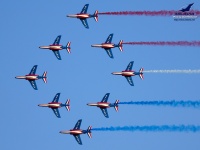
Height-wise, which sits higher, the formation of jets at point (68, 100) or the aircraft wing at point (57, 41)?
the aircraft wing at point (57, 41)

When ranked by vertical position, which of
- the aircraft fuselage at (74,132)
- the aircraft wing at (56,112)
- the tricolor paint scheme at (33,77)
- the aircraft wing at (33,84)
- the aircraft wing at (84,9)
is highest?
the aircraft wing at (84,9)

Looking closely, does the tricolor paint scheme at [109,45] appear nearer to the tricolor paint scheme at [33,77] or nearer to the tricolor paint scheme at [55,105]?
the tricolor paint scheme at [55,105]

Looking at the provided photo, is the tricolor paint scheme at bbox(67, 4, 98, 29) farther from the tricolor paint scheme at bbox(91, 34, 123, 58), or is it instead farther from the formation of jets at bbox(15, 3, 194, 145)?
the tricolor paint scheme at bbox(91, 34, 123, 58)

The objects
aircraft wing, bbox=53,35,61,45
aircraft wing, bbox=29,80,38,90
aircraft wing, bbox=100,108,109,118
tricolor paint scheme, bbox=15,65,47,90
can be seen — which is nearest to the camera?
aircraft wing, bbox=100,108,109,118

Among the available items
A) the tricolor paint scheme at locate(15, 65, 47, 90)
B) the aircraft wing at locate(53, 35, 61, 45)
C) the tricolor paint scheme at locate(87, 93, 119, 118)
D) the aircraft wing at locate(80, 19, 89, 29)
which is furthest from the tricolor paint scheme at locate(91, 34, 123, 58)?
the tricolor paint scheme at locate(15, 65, 47, 90)

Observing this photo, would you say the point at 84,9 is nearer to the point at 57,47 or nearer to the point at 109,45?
the point at 109,45

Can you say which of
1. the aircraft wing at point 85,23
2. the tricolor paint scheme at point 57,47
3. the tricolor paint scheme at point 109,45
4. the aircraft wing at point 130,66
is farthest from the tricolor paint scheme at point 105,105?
the aircraft wing at point 85,23

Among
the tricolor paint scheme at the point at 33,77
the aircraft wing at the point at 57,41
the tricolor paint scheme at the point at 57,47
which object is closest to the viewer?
the tricolor paint scheme at the point at 57,47

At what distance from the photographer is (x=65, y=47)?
11256 cm

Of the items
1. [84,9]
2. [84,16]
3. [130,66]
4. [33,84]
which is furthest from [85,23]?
[33,84]

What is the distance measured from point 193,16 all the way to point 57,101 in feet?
115

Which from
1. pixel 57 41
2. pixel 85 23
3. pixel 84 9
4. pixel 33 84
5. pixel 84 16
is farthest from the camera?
pixel 33 84

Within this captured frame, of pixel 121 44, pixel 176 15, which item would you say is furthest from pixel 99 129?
pixel 176 15

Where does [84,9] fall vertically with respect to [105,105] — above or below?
above
